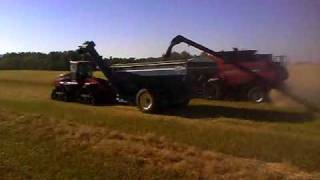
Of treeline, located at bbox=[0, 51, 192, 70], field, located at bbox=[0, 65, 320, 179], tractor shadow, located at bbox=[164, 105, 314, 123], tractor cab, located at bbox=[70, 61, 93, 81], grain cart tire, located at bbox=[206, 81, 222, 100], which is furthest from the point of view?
treeline, located at bbox=[0, 51, 192, 70]

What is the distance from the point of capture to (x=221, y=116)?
68.1 ft

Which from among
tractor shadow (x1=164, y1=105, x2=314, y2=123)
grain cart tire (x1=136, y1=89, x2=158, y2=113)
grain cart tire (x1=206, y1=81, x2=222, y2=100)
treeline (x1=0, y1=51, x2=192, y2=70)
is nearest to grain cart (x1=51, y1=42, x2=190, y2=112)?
grain cart tire (x1=136, y1=89, x2=158, y2=113)

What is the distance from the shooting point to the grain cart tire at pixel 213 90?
26906 millimetres

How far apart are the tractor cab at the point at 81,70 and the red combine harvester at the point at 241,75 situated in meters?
4.24

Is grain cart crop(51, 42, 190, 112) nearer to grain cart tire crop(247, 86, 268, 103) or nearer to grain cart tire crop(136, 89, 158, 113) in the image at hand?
grain cart tire crop(136, 89, 158, 113)

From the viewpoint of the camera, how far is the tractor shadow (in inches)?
781

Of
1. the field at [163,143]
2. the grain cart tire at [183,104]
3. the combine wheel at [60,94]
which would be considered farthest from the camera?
the combine wheel at [60,94]

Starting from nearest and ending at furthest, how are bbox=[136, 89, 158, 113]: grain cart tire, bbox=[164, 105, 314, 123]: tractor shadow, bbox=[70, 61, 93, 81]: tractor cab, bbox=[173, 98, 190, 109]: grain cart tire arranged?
bbox=[164, 105, 314, 123]: tractor shadow < bbox=[136, 89, 158, 113]: grain cart tire < bbox=[173, 98, 190, 109]: grain cart tire < bbox=[70, 61, 93, 81]: tractor cab

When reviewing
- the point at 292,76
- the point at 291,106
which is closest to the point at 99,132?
the point at 291,106

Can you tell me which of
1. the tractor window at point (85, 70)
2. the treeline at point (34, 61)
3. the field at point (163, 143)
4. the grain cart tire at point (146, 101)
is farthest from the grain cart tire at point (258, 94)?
the treeline at point (34, 61)

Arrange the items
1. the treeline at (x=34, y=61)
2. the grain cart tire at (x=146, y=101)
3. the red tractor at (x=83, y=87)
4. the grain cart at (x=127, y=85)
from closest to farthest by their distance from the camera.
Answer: the grain cart tire at (x=146, y=101) < the grain cart at (x=127, y=85) < the red tractor at (x=83, y=87) < the treeline at (x=34, y=61)

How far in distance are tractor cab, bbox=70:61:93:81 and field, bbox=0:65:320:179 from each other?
11.1ft

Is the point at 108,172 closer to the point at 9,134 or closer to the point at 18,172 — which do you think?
the point at 18,172

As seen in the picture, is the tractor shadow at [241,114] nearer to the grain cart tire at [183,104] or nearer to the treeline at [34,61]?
the grain cart tire at [183,104]
